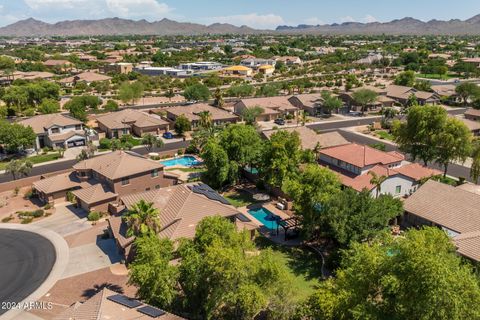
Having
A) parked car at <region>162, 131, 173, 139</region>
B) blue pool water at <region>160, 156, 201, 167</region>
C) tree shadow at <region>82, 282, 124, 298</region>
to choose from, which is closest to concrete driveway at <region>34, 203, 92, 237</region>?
tree shadow at <region>82, 282, 124, 298</region>

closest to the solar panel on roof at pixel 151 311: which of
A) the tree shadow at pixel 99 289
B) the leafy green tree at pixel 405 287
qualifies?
the tree shadow at pixel 99 289

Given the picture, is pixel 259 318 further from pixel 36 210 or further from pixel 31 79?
pixel 31 79

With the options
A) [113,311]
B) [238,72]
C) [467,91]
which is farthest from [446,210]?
[238,72]

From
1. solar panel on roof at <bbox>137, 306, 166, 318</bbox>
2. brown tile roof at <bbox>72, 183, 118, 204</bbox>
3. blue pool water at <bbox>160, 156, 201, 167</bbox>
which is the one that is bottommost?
blue pool water at <bbox>160, 156, 201, 167</bbox>

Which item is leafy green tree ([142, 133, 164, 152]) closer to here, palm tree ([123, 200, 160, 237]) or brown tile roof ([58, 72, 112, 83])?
palm tree ([123, 200, 160, 237])

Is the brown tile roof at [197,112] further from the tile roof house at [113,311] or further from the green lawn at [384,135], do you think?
the tile roof house at [113,311]

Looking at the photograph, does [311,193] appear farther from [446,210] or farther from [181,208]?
[446,210]

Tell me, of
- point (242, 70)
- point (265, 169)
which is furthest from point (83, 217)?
point (242, 70)

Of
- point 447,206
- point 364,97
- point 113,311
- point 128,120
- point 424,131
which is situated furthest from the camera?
point 364,97
